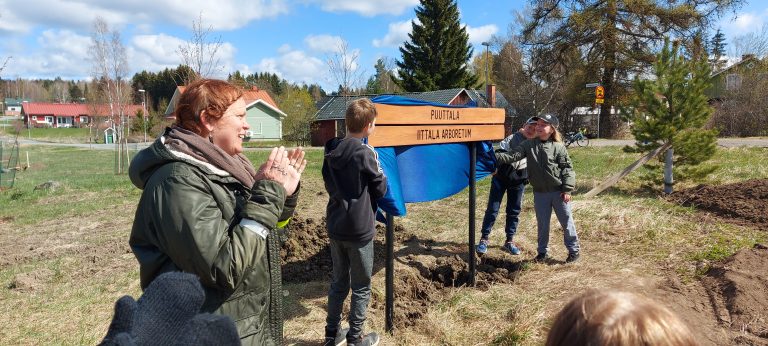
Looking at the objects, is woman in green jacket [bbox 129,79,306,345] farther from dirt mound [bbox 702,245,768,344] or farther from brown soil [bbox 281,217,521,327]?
dirt mound [bbox 702,245,768,344]

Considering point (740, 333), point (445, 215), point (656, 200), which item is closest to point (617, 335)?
point (740, 333)

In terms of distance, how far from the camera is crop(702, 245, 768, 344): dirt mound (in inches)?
152

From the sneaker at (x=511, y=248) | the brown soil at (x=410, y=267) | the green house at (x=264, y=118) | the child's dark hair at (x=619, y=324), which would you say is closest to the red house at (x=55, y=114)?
the green house at (x=264, y=118)

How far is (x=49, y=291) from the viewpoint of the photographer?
4.96 meters

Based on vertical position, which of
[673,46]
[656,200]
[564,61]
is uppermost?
[564,61]

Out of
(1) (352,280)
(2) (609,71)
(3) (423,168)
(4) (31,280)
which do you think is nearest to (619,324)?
(1) (352,280)

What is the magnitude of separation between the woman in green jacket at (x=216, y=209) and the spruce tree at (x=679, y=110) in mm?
9206

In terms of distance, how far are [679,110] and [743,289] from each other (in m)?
5.91

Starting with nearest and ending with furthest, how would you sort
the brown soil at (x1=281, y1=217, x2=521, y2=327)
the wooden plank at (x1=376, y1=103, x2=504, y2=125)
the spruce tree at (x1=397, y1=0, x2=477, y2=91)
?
1. the wooden plank at (x1=376, y1=103, x2=504, y2=125)
2. the brown soil at (x1=281, y1=217, x2=521, y2=327)
3. the spruce tree at (x1=397, y1=0, x2=477, y2=91)

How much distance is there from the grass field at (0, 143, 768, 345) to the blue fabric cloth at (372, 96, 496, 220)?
1.00 m

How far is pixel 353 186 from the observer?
336 cm

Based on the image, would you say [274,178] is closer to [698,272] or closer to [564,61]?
[698,272]

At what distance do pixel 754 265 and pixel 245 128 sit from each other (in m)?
5.27

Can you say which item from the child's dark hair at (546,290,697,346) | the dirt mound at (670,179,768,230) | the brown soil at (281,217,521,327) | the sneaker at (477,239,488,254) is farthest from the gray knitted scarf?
the dirt mound at (670,179,768,230)
